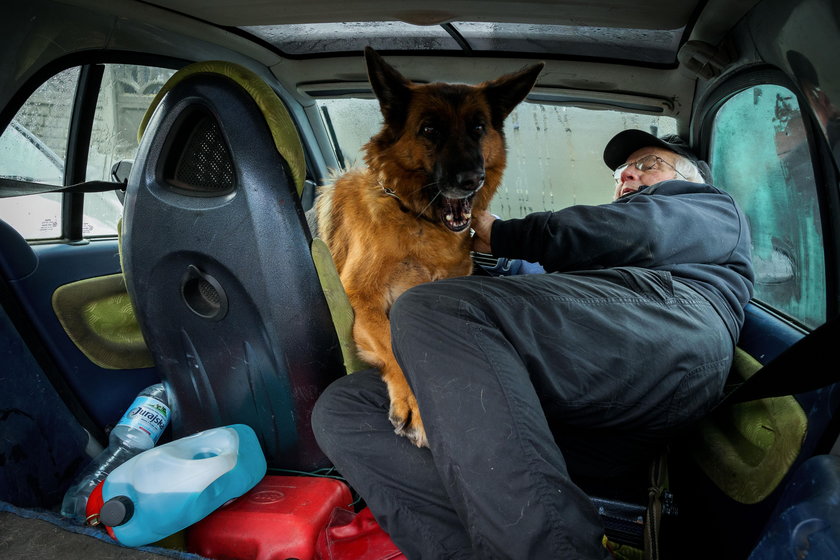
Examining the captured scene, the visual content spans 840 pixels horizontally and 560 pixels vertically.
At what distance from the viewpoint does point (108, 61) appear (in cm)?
240

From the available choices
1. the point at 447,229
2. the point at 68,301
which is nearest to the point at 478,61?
the point at 447,229

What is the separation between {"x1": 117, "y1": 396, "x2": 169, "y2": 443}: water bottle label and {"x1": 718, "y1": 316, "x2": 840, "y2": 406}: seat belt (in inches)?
74.5

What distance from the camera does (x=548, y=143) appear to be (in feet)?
11.2

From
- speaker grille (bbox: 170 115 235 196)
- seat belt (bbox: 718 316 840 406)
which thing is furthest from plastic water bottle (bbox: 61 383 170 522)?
seat belt (bbox: 718 316 840 406)

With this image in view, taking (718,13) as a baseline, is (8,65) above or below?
below

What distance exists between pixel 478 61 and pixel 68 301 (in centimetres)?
219

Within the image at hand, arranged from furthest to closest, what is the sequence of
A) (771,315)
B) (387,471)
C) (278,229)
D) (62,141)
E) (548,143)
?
1. (548,143)
2. (62,141)
3. (771,315)
4. (387,471)
5. (278,229)

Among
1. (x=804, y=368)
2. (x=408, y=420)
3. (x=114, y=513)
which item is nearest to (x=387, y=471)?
(x=408, y=420)

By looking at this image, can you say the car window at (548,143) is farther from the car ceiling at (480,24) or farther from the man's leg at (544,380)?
the man's leg at (544,380)

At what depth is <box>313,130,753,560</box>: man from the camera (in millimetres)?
1142

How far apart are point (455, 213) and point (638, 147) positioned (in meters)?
1.04

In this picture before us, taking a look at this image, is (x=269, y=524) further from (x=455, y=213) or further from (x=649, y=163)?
(x=649, y=163)

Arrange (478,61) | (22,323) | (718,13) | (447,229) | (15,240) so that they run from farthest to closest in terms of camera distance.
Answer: (478,61) → (447,229) → (718,13) → (15,240) → (22,323)

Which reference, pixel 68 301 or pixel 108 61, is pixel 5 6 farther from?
pixel 68 301
